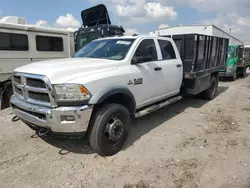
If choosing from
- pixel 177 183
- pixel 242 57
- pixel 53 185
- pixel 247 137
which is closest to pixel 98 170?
pixel 53 185

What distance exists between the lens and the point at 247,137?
433cm

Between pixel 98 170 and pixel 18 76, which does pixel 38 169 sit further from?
pixel 18 76

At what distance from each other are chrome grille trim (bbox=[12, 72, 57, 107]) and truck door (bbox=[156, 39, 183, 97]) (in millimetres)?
2462

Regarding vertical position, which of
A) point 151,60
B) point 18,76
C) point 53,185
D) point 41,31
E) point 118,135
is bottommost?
point 53,185

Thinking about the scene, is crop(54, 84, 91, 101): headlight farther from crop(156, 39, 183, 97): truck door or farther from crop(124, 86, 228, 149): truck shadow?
crop(156, 39, 183, 97): truck door

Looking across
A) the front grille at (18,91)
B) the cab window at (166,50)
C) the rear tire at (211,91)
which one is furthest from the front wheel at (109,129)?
the rear tire at (211,91)

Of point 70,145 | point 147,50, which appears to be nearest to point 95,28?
Answer: point 147,50

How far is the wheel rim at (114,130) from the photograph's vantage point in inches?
136

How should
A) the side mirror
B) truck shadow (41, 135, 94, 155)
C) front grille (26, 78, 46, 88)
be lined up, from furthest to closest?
1. the side mirror
2. truck shadow (41, 135, 94, 155)
3. front grille (26, 78, 46, 88)

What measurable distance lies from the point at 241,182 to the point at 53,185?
2.59m

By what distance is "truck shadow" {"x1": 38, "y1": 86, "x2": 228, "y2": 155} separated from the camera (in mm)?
3781

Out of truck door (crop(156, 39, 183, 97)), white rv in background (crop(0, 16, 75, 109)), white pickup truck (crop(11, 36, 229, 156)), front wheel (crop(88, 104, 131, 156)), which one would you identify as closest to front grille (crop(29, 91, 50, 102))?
white pickup truck (crop(11, 36, 229, 156))

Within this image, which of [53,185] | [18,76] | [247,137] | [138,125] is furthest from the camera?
[138,125]

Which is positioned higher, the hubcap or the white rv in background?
the white rv in background
